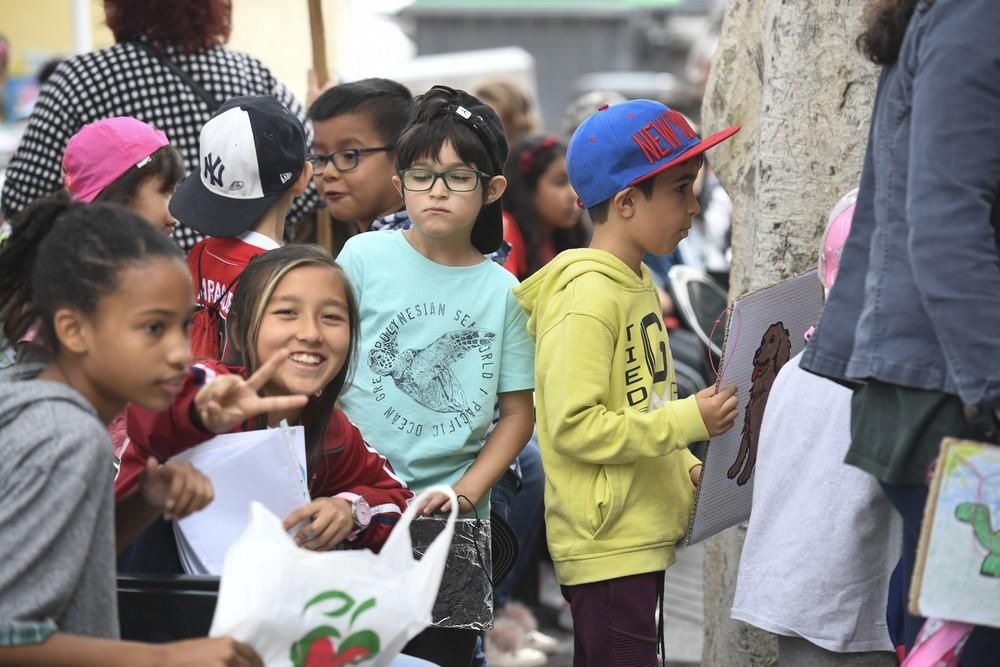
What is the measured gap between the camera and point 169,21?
181 inches

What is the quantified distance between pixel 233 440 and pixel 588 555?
992 mm

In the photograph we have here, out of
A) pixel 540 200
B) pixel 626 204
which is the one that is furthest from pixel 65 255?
pixel 540 200

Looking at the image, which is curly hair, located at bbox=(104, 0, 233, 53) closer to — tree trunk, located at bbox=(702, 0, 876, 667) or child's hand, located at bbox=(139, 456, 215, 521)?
tree trunk, located at bbox=(702, 0, 876, 667)

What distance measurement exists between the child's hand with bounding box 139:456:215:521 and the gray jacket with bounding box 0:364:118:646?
0.67ft

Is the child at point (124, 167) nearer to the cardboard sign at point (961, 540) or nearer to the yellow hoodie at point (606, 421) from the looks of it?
the yellow hoodie at point (606, 421)

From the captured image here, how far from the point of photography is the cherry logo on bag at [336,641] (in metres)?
2.29

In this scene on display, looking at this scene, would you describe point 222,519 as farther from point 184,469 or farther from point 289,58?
point 289,58

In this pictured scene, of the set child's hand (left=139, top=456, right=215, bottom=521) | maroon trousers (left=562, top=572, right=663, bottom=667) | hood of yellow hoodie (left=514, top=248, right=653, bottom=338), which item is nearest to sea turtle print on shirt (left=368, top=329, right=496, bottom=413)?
hood of yellow hoodie (left=514, top=248, right=653, bottom=338)

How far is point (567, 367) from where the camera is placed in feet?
10.7

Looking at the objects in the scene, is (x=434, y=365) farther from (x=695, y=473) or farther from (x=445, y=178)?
(x=695, y=473)

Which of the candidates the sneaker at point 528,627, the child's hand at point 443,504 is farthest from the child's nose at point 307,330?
the sneaker at point 528,627

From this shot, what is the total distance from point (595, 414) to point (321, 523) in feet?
2.31

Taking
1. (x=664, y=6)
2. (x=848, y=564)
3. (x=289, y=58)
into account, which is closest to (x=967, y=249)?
(x=848, y=564)

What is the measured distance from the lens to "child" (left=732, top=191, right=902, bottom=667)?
3104 millimetres
